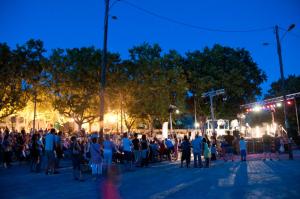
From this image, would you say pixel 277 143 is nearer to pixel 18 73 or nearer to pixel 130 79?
pixel 130 79

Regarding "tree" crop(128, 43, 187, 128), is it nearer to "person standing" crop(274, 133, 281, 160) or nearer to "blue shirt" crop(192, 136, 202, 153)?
"person standing" crop(274, 133, 281, 160)

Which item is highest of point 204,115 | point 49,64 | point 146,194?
point 49,64

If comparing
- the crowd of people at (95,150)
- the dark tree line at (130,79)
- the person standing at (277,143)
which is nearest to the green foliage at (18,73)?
the dark tree line at (130,79)

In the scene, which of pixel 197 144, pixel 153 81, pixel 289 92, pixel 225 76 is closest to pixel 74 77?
pixel 153 81

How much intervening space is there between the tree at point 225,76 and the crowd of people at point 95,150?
13.5 m

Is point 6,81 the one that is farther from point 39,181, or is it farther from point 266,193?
point 266,193

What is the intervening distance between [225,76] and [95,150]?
92.5ft

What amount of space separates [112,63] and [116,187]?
2205 centimetres

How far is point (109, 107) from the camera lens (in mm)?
32438

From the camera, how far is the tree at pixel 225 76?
1491 inches

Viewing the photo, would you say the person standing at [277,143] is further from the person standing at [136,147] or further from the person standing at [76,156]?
the person standing at [76,156]

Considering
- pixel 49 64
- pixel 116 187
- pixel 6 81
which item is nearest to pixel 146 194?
pixel 116 187

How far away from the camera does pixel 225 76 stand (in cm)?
3781

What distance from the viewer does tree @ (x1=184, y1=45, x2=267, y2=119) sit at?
37875 mm
